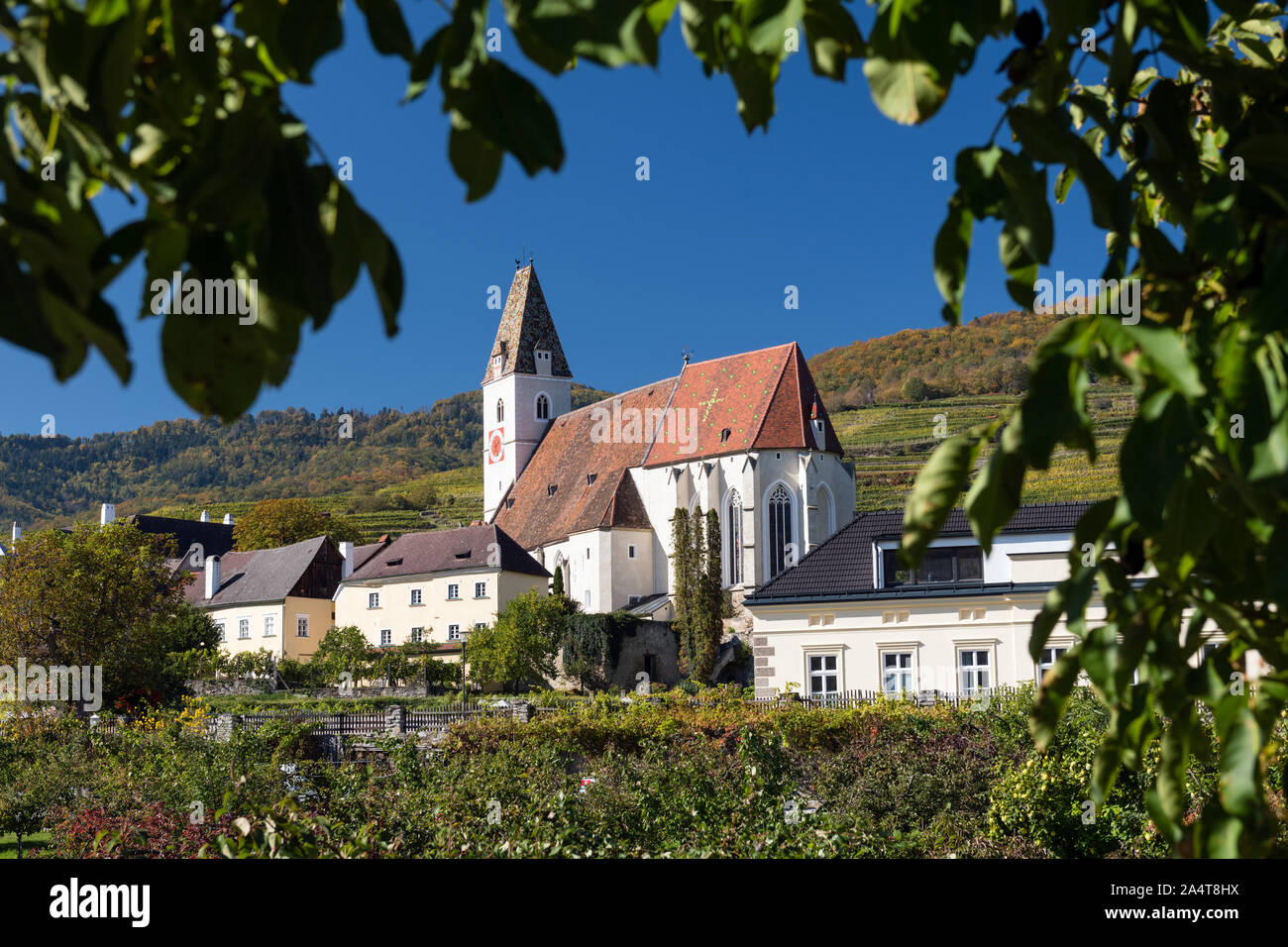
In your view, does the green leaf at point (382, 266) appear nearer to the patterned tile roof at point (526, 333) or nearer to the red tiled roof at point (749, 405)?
the red tiled roof at point (749, 405)

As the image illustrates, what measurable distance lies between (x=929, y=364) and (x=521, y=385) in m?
67.2

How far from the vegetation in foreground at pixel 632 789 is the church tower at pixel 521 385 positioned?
50.6m

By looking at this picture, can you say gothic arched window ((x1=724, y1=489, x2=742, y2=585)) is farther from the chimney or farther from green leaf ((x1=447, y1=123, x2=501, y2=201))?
green leaf ((x1=447, y1=123, x2=501, y2=201))

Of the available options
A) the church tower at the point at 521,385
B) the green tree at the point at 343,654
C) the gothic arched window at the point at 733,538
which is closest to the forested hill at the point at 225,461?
the church tower at the point at 521,385

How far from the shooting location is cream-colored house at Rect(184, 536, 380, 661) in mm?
61219

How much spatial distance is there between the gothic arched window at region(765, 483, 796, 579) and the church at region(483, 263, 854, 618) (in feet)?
0.18

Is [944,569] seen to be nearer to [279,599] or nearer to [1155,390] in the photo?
[1155,390]

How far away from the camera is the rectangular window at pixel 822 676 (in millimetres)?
25234

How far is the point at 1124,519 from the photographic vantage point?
1572mm

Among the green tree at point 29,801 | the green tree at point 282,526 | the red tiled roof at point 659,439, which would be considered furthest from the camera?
the green tree at point 282,526

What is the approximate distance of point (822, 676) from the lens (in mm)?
25406

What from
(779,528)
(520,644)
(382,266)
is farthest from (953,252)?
(779,528)
